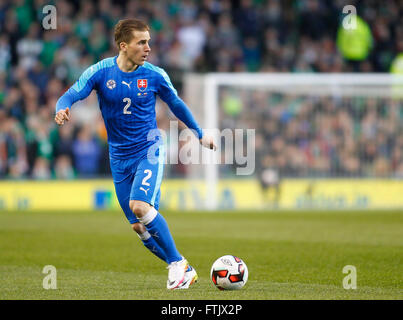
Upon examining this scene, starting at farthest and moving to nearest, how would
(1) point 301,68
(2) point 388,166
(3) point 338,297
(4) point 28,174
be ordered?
(1) point 301,68 → (2) point 388,166 → (4) point 28,174 → (3) point 338,297

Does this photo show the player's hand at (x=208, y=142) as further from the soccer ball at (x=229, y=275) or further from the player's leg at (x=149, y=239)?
the soccer ball at (x=229, y=275)

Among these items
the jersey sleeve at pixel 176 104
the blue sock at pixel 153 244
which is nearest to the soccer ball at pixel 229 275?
the blue sock at pixel 153 244

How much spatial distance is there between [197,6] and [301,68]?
11.3ft

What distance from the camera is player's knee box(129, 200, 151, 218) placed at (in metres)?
Answer: 7.10

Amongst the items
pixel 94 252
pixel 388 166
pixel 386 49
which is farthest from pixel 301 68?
pixel 94 252

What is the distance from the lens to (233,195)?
19.6m

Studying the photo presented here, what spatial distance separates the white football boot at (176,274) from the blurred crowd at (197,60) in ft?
39.2

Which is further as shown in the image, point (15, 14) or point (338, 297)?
point (15, 14)

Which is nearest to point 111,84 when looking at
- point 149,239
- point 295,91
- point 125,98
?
point 125,98

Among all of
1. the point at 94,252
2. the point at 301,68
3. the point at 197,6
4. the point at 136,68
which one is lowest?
the point at 94,252

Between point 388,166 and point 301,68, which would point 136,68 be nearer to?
point 388,166

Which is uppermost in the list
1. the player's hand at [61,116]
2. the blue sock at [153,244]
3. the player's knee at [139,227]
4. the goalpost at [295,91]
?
the goalpost at [295,91]

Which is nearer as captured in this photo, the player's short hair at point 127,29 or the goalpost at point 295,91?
the player's short hair at point 127,29

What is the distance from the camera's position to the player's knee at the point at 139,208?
23.3ft
